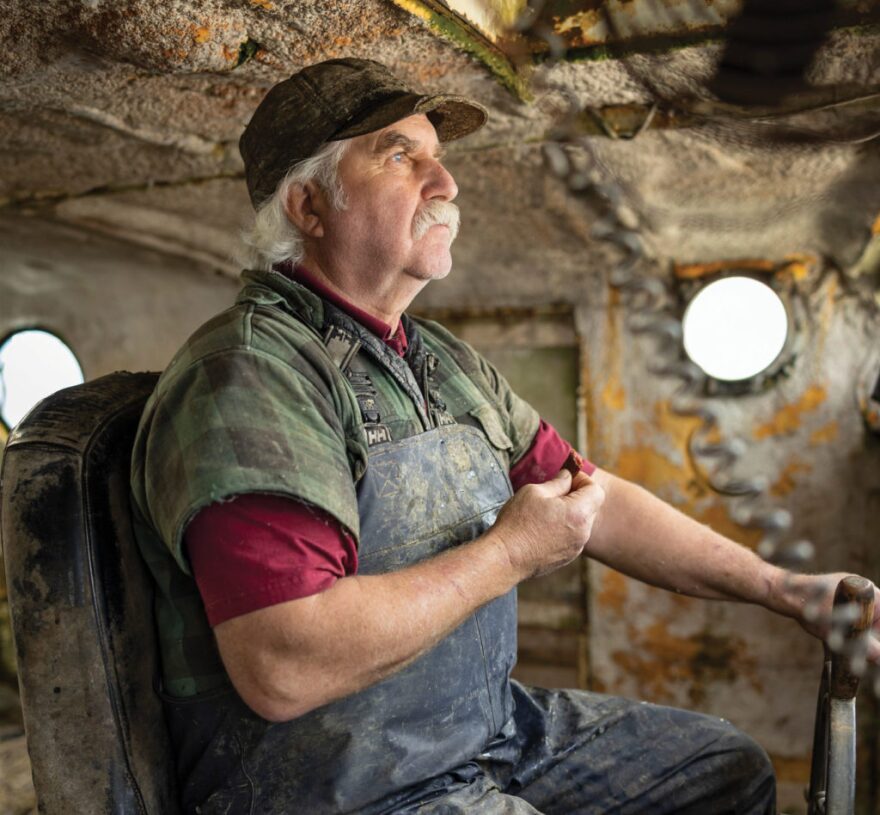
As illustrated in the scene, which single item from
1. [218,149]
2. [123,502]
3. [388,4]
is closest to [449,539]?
[123,502]

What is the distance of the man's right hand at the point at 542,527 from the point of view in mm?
1344

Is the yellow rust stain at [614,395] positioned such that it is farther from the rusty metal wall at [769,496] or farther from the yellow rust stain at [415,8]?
the yellow rust stain at [415,8]

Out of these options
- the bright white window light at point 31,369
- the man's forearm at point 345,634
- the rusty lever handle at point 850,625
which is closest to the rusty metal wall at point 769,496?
the rusty lever handle at point 850,625

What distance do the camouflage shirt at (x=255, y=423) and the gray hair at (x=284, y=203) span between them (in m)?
0.11

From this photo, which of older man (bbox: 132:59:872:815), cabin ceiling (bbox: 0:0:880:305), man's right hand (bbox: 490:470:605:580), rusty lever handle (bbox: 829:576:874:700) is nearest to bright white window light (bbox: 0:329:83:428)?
cabin ceiling (bbox: 0:0:880:305)

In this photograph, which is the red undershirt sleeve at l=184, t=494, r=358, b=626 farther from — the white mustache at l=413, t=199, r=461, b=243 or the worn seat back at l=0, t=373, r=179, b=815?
the white mustache at l=413, t=199, r=461, b=243

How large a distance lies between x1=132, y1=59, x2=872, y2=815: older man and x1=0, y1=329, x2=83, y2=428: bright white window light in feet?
6.04

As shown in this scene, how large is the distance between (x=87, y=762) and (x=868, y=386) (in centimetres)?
225

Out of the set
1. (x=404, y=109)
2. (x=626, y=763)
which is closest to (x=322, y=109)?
(x=404, y=109)

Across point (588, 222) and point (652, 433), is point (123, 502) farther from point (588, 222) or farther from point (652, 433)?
point (652, 433)

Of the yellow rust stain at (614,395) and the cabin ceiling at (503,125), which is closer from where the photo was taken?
the cabin ceiling at (503,125)

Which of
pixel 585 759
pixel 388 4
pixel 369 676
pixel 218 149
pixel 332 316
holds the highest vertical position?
pixel 388 4

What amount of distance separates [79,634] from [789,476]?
209 centimetres

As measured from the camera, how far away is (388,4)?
149cm
